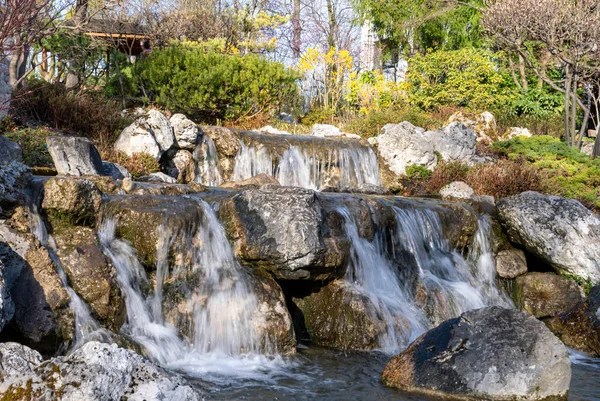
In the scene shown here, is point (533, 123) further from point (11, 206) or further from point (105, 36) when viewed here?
point (11, 206)

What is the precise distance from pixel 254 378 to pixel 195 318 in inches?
49.0

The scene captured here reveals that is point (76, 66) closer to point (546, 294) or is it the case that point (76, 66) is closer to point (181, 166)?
point (181, 166)

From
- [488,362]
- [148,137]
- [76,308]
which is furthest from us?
[148,137]

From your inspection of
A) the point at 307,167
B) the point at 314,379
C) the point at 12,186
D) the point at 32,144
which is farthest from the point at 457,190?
the point at 12,186

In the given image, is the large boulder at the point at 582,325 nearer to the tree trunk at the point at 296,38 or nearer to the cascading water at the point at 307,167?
the cascading water at the point at 307,167

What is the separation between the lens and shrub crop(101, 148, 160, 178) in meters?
11.9

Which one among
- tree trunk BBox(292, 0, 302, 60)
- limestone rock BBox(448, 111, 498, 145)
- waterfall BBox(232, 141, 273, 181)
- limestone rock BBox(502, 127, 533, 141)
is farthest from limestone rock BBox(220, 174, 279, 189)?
tree trunk BBox(292, 0, 302, 60)

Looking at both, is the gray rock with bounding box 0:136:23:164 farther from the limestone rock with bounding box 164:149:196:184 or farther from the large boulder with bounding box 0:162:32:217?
the limestone rock with bounding box 164:149:196:184

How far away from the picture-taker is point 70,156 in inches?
394

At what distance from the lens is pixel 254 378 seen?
6020 mm

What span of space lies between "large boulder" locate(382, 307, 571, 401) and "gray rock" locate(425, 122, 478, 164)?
9.85 m

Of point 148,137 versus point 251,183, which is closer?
point 251,183

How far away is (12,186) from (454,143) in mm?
11335

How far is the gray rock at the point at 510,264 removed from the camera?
993 centimetres
